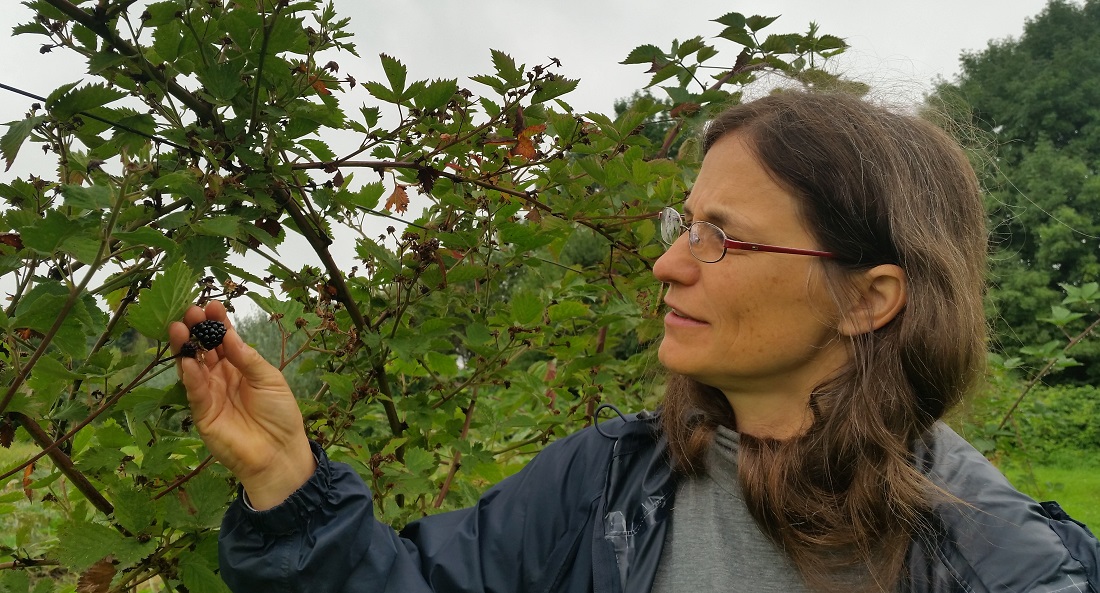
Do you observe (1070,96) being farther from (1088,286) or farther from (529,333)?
(529,333)

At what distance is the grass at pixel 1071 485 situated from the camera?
724 cm

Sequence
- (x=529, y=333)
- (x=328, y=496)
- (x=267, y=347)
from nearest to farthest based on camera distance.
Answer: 1. (x=328, y=496)
2. (x=529, y=333)
3. (x=267, y=347)

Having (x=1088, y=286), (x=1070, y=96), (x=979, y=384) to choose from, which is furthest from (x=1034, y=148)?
(x=979, y=384)

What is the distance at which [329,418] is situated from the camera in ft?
5.71

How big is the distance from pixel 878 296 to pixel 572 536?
65 centimetres

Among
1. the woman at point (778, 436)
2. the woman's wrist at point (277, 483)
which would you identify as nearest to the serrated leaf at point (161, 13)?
the woman at point (778, 436)

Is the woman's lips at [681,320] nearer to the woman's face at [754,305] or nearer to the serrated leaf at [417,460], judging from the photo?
the woman's face at [754,305]

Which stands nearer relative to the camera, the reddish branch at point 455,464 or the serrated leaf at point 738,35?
the reddish branch at point 455,464

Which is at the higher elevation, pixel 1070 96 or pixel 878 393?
pixel 878 393

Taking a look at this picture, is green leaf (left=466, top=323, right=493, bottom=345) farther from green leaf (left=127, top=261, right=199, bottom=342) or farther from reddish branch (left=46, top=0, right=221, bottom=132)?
green leaf (left=127, top=261, right=199, bottom=342)

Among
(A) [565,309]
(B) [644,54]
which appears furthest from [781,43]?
(A) [565,309]

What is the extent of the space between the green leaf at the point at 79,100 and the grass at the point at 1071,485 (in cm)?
631

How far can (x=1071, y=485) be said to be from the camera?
10469 mm

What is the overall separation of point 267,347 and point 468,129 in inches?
176
